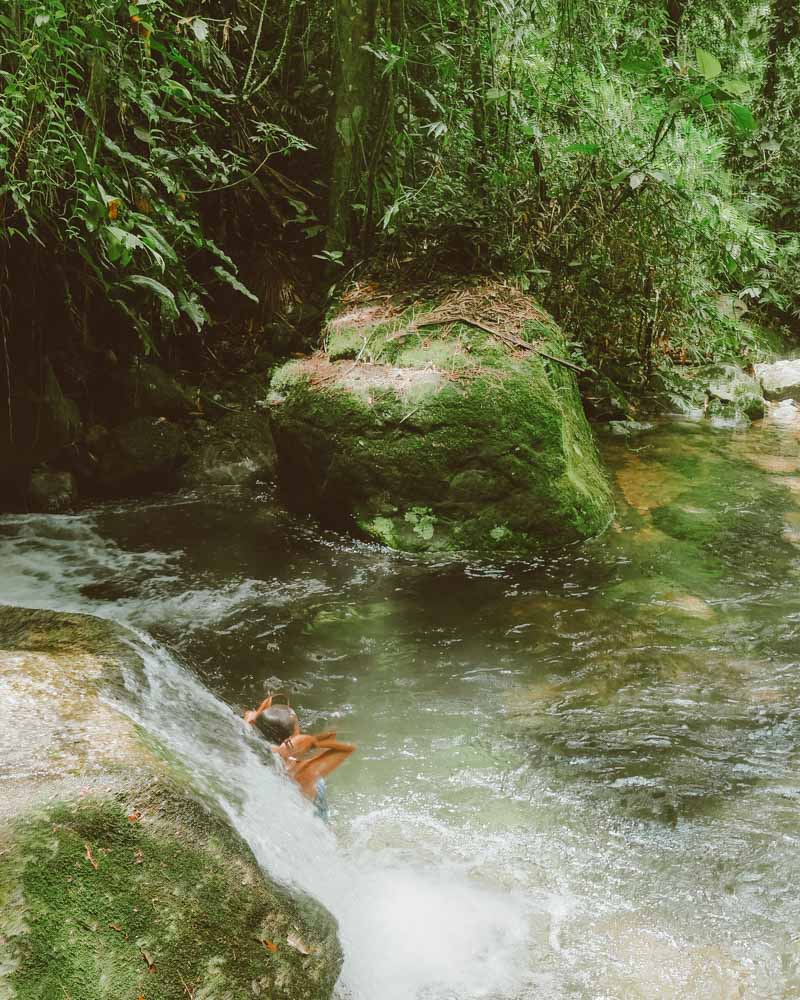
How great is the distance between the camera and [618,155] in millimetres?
6090

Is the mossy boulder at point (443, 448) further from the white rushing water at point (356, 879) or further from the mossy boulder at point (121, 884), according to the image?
Answer: the mossy boulder at point (121, 884)

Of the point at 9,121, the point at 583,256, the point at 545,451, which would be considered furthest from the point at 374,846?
the point at 583,256

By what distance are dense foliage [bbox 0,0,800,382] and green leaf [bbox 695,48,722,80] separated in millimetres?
25

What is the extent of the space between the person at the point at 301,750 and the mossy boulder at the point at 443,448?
2.00 m

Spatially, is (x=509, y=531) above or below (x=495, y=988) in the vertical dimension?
above

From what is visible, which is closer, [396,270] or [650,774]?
[650,774]

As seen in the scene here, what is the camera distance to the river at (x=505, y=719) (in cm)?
202

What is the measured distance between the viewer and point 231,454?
583 centimetres

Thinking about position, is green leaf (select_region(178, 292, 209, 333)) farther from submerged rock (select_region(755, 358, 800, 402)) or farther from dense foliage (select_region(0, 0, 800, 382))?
submerged rock (select_region(755, 358, 800, 402))

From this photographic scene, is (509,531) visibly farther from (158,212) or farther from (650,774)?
(158,212)

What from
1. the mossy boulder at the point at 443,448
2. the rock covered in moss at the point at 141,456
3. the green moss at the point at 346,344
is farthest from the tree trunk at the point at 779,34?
the rock covered in moss at the point at 141,456

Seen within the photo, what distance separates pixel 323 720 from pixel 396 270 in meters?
3.90

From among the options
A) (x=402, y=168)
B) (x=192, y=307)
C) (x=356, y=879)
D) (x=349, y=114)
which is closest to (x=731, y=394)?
(x=402, y=168)

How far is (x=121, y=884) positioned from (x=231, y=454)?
461 cm
